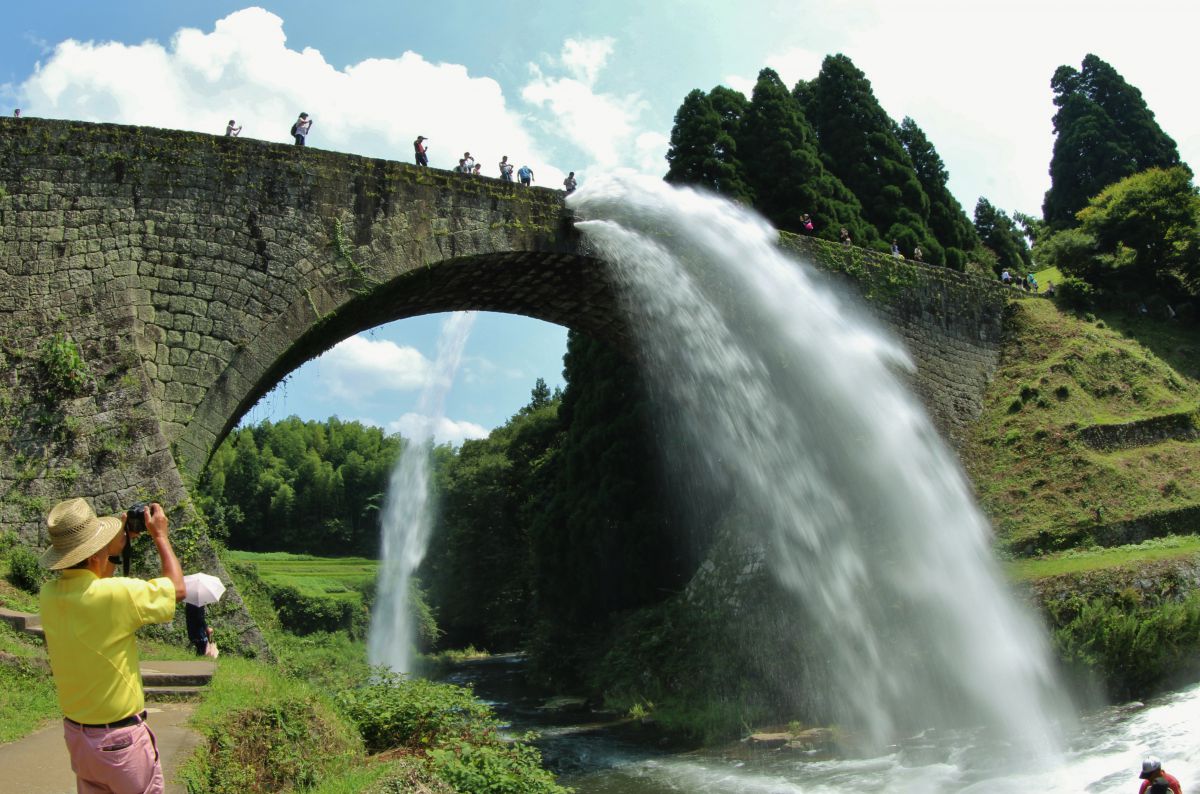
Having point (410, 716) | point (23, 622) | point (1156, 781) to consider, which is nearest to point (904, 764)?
point (1156, 781)

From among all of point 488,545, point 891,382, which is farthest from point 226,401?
point 488,545

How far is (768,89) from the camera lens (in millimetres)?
29016

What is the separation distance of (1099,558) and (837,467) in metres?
4.56

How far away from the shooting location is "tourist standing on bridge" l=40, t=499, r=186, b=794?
3320mm

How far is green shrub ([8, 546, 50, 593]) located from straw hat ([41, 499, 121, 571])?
243 inches

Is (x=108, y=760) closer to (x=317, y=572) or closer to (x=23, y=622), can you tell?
(x=23, y=622)

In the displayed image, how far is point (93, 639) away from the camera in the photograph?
333cm

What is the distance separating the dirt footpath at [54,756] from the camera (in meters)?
4.33

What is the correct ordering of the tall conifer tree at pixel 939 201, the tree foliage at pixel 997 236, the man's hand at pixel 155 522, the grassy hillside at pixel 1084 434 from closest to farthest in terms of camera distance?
1. the man's hand at pixel 155 522
2. the grassy hillside at pixel 1084 434
3. the tall conifer tree at pixel 939 201
4. the tree foliage at pixel 997 236

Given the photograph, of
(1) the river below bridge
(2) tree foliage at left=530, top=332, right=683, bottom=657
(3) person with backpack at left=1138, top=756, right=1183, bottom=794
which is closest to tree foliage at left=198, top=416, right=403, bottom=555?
(2) tree foliage at left=530, top=332, right=683, bottom=657

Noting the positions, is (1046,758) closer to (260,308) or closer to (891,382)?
(891,382)

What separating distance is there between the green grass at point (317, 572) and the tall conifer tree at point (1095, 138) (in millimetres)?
36279

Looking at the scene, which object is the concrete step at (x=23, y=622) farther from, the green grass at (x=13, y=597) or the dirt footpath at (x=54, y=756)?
the dirt footpath at (x=54, y=756)

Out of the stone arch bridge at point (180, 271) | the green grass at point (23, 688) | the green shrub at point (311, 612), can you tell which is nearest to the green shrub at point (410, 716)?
the green grass at point (23, 688)
